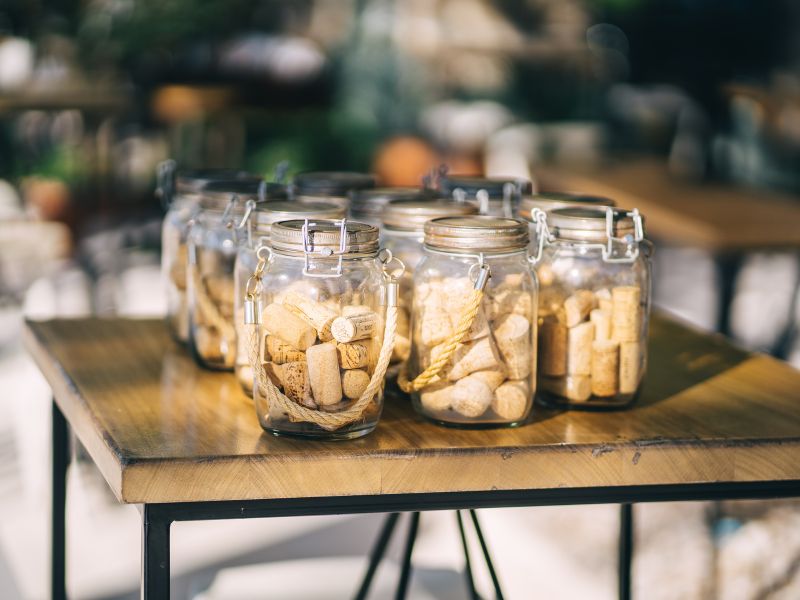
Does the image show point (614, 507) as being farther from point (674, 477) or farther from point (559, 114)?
point (559, 114)

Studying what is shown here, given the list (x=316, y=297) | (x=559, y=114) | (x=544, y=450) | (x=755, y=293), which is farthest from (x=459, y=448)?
(x=559, y=114)

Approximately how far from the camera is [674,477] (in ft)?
3.64

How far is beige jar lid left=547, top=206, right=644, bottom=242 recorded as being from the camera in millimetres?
1202

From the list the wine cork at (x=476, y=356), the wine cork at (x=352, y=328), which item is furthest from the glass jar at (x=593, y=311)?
the wine cork at (x=352, y=328)

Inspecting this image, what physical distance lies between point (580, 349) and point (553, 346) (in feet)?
0.10

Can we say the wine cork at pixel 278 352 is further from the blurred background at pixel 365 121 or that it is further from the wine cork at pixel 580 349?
the blurred background at pixel 365 121

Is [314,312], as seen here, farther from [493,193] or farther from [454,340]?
[493,193]

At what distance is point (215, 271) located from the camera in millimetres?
1374

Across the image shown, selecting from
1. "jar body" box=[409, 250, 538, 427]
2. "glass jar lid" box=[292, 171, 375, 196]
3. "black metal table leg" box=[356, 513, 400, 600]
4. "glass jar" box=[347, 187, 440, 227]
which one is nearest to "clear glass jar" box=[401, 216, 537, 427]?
"jar body" box=[409, 250, 538, 427]

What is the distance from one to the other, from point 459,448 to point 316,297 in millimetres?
202

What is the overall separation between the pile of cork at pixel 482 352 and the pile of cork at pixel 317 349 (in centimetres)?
8

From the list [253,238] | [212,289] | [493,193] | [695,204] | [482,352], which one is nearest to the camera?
[482,352]

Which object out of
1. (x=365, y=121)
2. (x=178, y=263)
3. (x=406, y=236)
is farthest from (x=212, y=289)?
(x=365, y=121)

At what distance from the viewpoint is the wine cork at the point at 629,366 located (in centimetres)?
120
